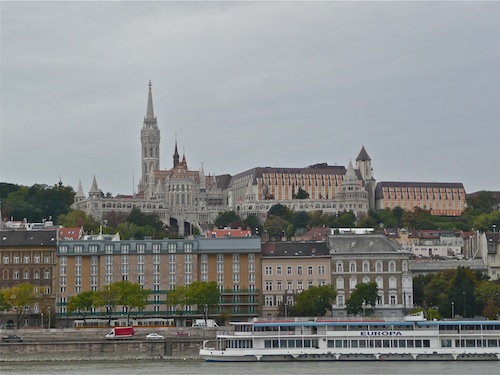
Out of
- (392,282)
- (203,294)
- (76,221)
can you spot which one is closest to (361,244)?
(392,282)

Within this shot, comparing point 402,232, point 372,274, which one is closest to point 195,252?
point 372,274

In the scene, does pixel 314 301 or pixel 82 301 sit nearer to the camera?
pixel 314 301

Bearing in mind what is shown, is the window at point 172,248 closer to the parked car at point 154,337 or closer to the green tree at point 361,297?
the green tree at point 361,297

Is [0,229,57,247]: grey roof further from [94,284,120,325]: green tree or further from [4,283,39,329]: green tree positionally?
[94,284,120,325]: green tree

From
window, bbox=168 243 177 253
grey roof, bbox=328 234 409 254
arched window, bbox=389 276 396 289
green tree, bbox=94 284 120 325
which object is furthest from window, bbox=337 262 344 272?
green tree, bbox=94 284 120 325

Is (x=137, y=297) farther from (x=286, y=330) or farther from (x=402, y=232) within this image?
(x=402, y=232)

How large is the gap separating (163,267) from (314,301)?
13.9m

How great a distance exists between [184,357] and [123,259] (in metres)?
28.1

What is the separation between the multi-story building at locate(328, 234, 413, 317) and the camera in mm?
109000

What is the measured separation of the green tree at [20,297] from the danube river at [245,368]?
22574 mm

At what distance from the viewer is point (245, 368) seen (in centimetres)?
7569

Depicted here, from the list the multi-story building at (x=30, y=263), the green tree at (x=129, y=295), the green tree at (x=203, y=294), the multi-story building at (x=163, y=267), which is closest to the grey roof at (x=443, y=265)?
the multi-story building at (x=163, y=267)

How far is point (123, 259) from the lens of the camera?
10988 cm

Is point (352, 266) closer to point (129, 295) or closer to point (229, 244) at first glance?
point (229, 244)
